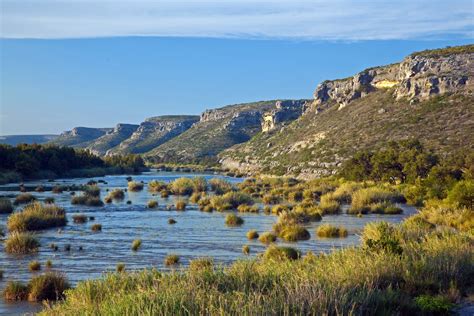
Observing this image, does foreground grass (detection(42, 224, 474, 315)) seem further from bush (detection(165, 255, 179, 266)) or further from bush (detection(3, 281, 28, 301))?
bush (detection(165, 255, 179, 266))

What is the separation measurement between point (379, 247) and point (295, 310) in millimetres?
6014

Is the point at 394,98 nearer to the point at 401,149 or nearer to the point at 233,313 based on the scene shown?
the point at 401,149

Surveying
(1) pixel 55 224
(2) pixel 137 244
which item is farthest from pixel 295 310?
(1) pixel 55 224

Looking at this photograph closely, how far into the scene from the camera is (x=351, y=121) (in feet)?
293

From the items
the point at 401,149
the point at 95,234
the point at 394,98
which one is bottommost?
the point at 95,234

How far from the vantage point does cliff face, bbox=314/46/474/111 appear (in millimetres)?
81875

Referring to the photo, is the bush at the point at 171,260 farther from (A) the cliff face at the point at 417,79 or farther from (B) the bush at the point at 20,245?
(A) the cliff face at the point at 417,79

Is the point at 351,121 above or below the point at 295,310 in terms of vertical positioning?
above

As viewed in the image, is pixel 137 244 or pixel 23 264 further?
pixel 137 244

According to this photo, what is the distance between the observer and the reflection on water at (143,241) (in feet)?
62.7

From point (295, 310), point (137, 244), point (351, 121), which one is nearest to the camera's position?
point (295, 310)

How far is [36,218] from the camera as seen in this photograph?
29656mm

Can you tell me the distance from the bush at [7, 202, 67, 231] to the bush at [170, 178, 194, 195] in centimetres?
2766

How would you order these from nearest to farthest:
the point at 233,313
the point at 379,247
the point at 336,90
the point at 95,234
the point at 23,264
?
1. the point at 233,313
2. the point at 379,247
3. the point at 23,264
4. the point at 95,234
5. the point at 336,90
